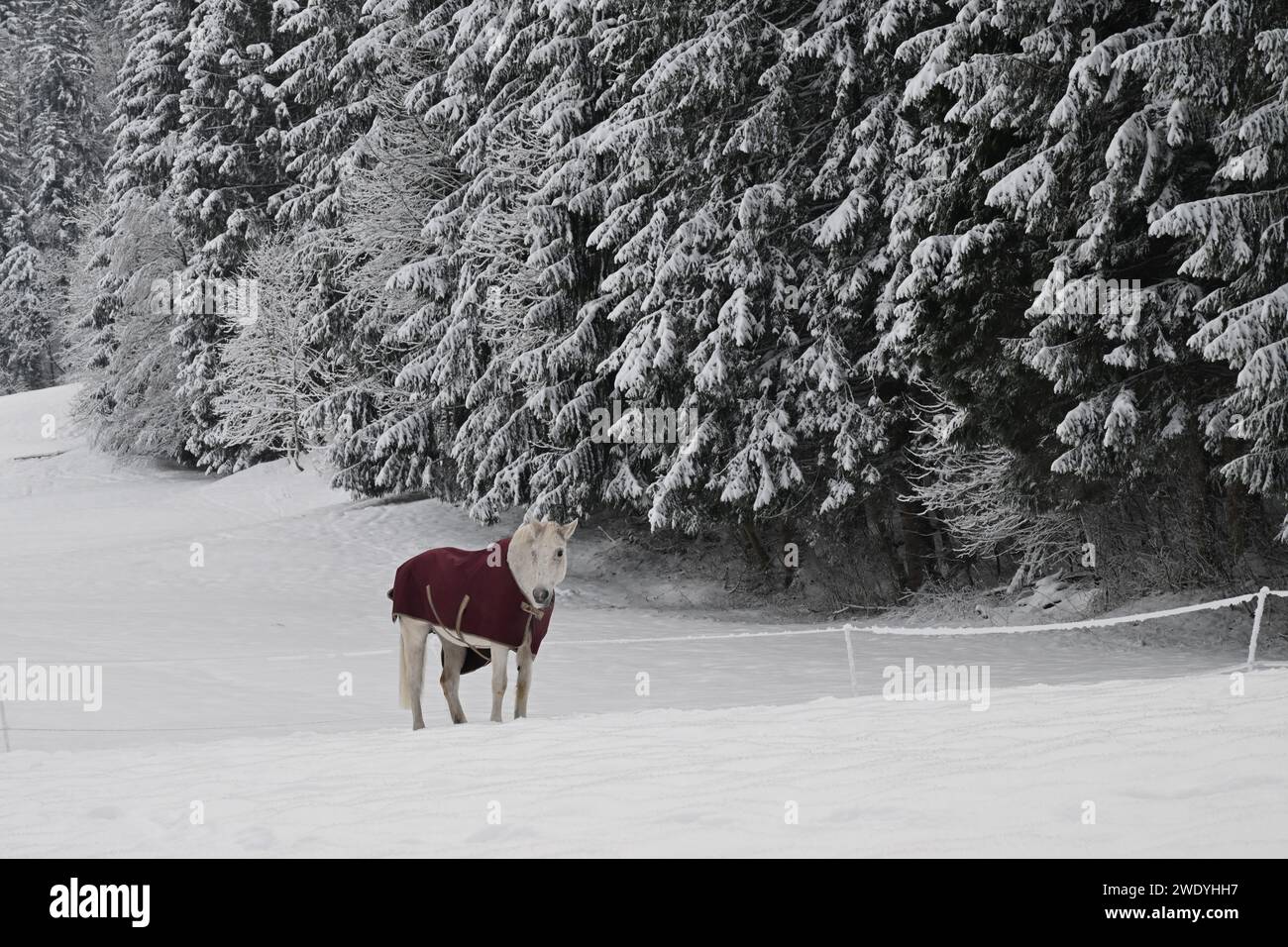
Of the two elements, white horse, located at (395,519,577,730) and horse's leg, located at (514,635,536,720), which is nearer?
white horse, located at (395,519,577,730)

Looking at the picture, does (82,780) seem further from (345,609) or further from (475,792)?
(345,609)

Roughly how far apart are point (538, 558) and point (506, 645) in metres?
0.77

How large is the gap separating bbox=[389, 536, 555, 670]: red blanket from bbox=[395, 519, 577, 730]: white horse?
62mm

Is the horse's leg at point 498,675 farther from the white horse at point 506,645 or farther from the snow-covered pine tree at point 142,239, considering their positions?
the snow-covered pine tree at point 142,239

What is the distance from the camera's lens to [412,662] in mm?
9625

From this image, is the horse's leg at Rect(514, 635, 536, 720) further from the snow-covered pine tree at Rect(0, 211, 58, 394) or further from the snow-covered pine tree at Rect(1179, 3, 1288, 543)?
the snow-covered pine tree at Rect(0, 211, 58, 394)

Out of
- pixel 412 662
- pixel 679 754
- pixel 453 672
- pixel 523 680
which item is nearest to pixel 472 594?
pixel 523 680

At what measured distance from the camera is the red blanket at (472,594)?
345 inches

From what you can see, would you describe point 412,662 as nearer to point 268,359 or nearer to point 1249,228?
point 1249,228

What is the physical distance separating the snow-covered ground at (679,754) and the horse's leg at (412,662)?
15.8 inches

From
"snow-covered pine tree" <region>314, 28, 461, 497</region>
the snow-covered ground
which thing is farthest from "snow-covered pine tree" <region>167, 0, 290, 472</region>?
the snow-covered ground

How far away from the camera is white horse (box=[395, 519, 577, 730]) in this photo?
852 centimetres
